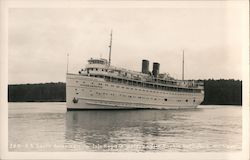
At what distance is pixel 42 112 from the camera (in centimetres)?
188

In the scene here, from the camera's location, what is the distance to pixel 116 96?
1966 millimetres

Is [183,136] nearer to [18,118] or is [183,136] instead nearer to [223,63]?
[223,63]

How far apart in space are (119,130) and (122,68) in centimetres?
28

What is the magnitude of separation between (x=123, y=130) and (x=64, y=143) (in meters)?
0.26

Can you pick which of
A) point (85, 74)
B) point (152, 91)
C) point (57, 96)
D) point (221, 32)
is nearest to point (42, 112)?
point (57, 96)

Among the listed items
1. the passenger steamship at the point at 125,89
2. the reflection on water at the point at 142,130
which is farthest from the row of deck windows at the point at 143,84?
the reflection on water at the point at 142,130

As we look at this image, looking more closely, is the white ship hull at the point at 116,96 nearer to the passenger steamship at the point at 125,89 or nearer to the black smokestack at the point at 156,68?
the passenger steamship at the point at 125,89

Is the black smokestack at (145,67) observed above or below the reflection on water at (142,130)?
above

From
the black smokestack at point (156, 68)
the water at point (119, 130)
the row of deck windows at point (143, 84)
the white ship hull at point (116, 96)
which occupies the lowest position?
the water at point (119, 130)

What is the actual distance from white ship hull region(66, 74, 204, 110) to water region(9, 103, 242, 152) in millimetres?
43

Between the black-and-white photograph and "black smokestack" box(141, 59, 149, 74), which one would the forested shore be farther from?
"black smokestack" box(141, 59, 149, 74)

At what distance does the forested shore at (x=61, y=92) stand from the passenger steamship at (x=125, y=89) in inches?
1.4

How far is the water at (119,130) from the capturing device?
1796 millimetres

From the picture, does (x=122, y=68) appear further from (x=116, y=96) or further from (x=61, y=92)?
(x=61, y=92)
